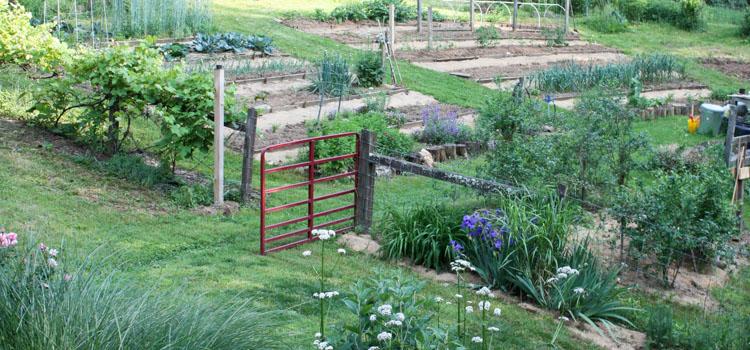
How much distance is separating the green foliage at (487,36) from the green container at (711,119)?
938 centimetres

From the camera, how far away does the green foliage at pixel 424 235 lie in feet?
22.9

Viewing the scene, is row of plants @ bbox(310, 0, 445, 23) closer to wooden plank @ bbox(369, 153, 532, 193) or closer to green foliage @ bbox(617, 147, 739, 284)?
wooden plank @ bbox(369, 153, 532, 193)

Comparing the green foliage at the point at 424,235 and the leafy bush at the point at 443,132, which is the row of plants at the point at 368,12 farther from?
the green foliage at the point at 424,235

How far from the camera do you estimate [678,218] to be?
271 inches

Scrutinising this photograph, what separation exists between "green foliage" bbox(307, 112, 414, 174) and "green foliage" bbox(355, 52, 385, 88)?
4398 mm

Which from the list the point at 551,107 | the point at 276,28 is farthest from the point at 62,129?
the point at 276,28

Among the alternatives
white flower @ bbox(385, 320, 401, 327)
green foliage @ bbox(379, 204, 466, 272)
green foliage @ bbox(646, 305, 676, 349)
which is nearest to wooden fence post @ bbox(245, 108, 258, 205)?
green foliage @ bbox(379, 204, 466, 272)

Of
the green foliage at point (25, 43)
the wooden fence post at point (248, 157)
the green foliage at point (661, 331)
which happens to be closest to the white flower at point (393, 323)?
the green foliage at point (661, 331)

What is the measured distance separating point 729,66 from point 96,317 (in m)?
24.4

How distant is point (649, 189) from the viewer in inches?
285

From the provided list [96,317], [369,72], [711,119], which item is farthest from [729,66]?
[96,317]

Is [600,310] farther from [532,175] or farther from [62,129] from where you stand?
[62,129]

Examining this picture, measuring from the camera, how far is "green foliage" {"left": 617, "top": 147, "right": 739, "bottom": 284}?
682cm

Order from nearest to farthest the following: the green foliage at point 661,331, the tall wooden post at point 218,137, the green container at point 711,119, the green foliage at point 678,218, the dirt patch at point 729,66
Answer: the green foliage at point 661,331
the green foliage at point 678,218
the tall wooden post at point 218,137
the green container at point 711,119
the dirt patch at point 729,66
